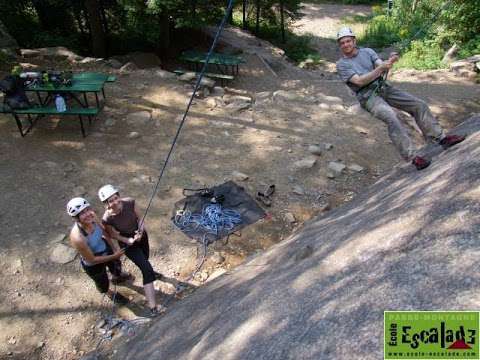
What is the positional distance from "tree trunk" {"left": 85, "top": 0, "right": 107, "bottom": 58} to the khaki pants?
34.2 feet

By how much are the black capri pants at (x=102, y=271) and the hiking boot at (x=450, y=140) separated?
4.10 m

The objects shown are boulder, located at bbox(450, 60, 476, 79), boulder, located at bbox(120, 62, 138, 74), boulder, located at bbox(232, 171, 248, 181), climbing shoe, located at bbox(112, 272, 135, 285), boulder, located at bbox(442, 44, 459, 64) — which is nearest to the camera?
climbing shoe, located at bbox(112, 272, 135, 285)

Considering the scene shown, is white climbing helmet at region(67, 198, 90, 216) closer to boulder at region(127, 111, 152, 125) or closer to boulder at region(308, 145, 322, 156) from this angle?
boulder at region(127, 111, 152, 125)

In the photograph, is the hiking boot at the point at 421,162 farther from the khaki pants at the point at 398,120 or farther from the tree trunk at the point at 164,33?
the tree trunk at the point at 164,33

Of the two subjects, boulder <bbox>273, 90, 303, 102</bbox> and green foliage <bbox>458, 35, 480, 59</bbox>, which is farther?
green foliage <bbox>458, 35, 480, 59</bbox>

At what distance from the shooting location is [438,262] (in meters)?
2.42

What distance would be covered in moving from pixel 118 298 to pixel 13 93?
470 centimetres

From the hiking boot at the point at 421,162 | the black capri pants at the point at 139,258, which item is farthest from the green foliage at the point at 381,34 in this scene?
the black capri pants at the point at 139,258

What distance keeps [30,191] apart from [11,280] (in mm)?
1742

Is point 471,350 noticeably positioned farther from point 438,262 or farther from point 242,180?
point 242,180

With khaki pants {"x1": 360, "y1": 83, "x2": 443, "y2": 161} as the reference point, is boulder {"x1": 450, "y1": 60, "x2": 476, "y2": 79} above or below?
below

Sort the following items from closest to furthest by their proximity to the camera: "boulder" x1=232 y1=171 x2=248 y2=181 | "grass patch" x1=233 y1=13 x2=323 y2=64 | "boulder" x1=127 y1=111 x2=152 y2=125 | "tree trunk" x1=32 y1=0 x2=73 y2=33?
"boulder" x1=232 y1=171 x2=248 y2=181, "boulder" x1=127 y1=111 x2=152 y2=125, "tree trunk" x1=32 y1=0 x2=73 y2=33, "grass patch" x1=233 y1=13 x2=323 y2=64

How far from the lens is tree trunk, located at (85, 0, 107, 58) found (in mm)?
12246

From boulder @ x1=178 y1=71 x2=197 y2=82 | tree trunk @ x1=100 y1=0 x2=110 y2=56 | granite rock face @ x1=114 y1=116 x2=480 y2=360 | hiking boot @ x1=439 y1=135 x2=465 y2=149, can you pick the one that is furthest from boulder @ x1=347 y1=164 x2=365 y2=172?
tree trunk @ x1=100 y1=0 x2=110 y2=56
